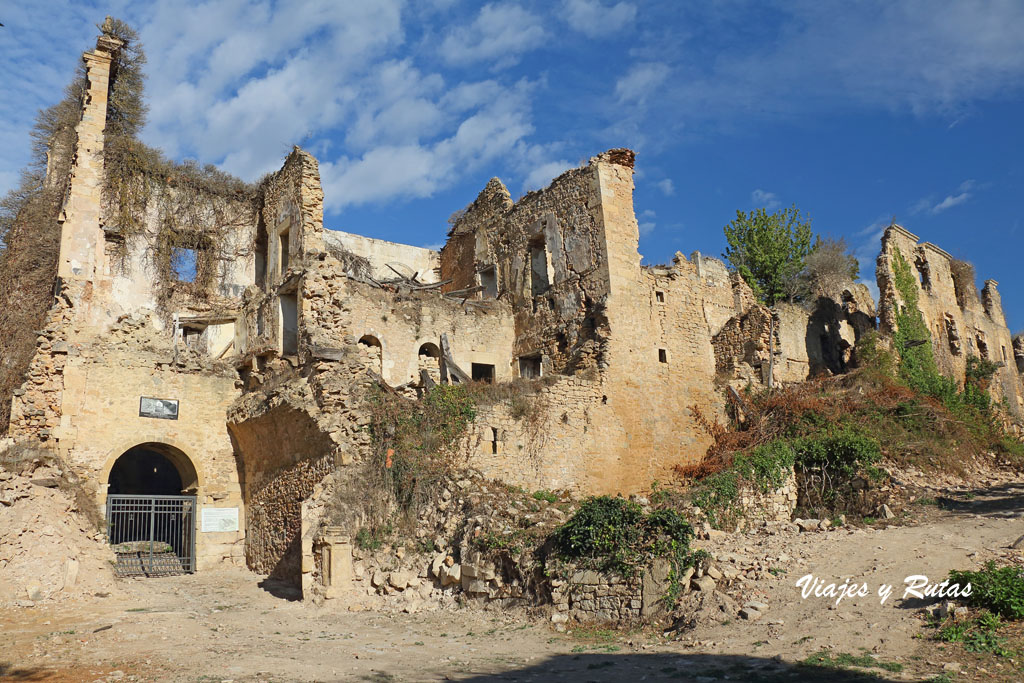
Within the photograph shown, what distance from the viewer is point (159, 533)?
15.8 meters

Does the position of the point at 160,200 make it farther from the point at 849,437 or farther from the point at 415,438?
the point at 849,437

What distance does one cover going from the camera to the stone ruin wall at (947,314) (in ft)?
76.7

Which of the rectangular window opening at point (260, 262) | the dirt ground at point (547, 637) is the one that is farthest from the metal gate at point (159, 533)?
the rectangular window opening at point (260, 262)

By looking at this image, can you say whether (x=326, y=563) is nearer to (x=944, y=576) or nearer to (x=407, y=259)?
(x=944, y=576)

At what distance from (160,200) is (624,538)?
14891 millimetres

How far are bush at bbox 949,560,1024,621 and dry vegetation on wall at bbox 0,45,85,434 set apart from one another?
16130 mm

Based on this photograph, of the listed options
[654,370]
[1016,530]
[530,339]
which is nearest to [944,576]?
[1016,530]

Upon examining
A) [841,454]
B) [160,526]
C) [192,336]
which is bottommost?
[160,526]

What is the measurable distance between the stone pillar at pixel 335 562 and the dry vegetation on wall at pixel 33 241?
7.77 meters

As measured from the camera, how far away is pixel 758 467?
569 inches

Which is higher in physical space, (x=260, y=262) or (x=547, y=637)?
(x=260, y=262)

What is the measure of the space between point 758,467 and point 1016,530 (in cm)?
442

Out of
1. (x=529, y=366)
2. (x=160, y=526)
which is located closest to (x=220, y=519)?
(x=160, y=526)

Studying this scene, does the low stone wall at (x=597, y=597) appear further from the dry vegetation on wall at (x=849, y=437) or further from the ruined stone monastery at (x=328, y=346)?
the ruined stone monastery at (x=328, y=346)
